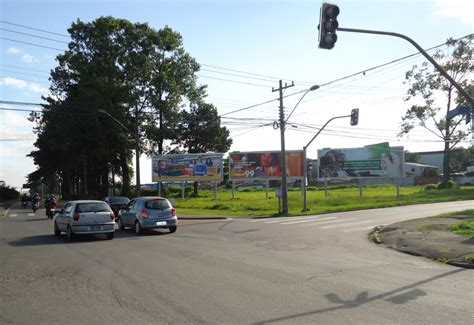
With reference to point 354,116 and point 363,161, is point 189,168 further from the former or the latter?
point 354,116

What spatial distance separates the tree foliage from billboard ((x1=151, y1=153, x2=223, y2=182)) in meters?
5.20

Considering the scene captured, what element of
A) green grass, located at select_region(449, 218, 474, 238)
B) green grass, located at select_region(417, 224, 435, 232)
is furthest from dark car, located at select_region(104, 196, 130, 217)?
green grass, located at select_region(449, 218, 474, 238)

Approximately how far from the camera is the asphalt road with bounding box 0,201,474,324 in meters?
6.71

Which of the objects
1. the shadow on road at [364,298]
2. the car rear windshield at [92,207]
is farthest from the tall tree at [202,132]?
the shadow on road at [364,298]

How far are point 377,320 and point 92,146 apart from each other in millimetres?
55989

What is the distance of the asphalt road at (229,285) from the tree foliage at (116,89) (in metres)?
39.4

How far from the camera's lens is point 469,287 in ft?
28.4

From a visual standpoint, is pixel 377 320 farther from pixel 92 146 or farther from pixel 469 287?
pixel 92 146

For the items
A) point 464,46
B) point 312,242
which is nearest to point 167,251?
point 312,242

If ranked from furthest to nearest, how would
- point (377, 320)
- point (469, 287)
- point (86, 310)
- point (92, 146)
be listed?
point (92, 146), point (469, 287), point (86, 310), point (377, 320)

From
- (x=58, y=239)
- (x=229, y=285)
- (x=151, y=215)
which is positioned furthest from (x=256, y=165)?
(x=229, y=285)

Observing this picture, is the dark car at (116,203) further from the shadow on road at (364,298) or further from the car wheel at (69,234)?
→ the shadow on road at (364,298)

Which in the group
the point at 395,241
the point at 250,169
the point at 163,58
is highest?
the point at 163,58

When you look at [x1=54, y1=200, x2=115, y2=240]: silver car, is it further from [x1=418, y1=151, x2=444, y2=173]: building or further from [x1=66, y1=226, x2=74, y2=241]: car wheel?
[x1=418, y1=151, x2=444, y2=173]: building
